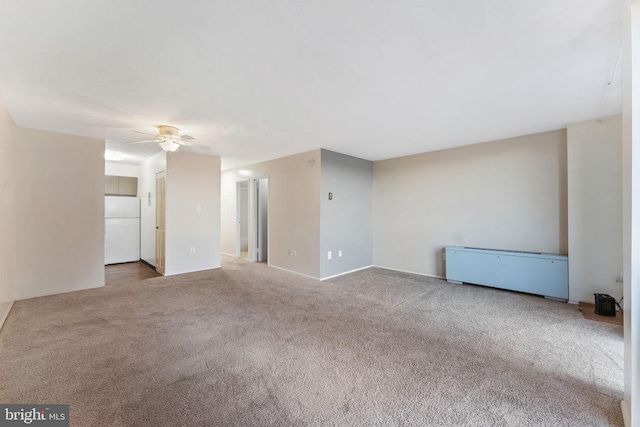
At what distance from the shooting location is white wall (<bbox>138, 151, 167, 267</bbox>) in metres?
5.45

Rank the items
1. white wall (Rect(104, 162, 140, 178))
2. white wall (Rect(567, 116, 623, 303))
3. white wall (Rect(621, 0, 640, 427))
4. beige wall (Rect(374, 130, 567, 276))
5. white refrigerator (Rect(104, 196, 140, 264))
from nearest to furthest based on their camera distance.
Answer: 1. white wall (Rect(621, 0, 640, 427))
2. white wall (Rect(567, 116, 623, 303))
3. beige wall (Rect(374, 130, 567, 276))
4. white refrigerator (Rect(104, 196, 140, 264))
5. white wall (Rect(104, 162, 140, 178))

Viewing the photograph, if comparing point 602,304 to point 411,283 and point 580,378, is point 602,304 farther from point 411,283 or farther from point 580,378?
point 411,283

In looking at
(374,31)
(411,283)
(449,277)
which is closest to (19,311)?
(374,31)

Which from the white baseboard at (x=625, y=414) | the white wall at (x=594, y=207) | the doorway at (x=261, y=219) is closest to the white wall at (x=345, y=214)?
the doorway at (x=261, y=219)

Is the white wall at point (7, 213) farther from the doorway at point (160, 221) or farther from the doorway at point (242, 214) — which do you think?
the doorway at point (242, 214)

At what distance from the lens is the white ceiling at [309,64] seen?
149 cm

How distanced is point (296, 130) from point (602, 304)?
167 inches

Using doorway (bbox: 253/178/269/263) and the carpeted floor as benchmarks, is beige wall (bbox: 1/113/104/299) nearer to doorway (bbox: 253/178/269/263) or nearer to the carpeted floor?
the carpeted floor

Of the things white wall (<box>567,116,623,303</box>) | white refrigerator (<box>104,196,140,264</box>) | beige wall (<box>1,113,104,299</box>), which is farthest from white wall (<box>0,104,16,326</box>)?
white wall (<box>567,116,623,303</box>)

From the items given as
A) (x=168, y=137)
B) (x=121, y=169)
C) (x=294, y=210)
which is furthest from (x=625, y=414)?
(x=121, y=169)

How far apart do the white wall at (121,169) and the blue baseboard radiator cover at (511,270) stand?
7651 mm

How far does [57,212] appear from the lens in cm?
383

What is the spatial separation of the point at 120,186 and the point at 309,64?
680 centimetres

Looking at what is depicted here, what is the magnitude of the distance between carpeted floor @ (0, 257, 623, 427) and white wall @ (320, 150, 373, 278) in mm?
1367
